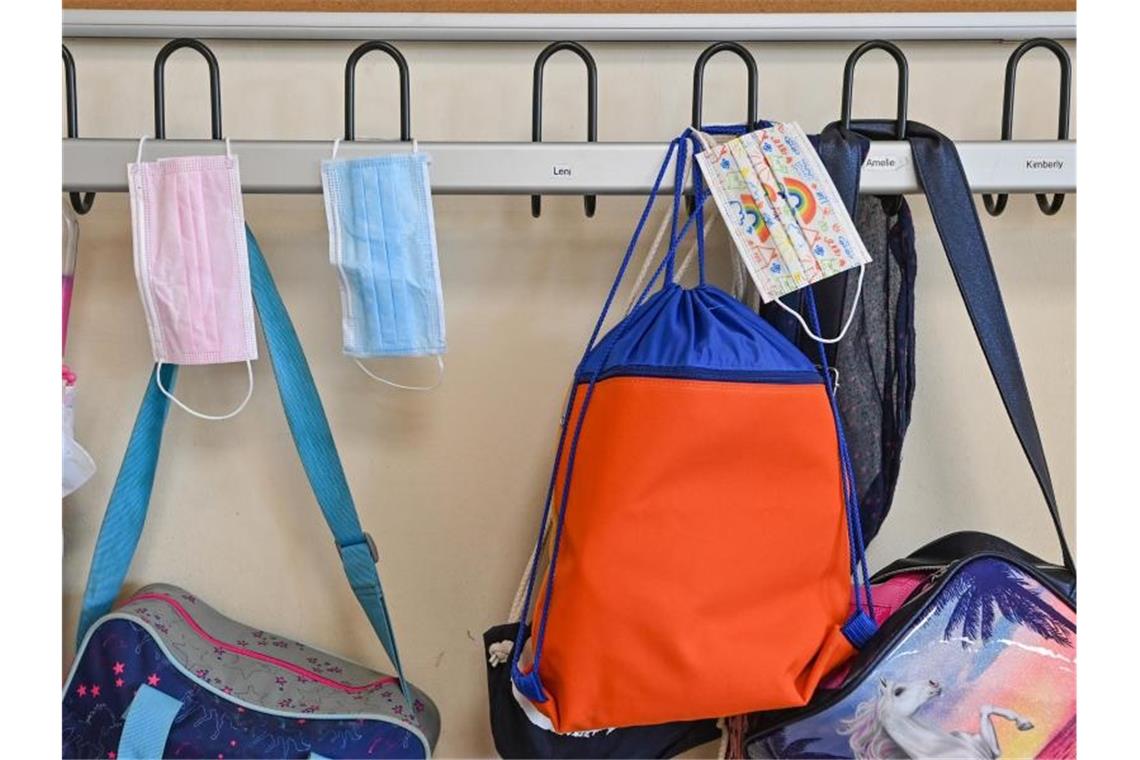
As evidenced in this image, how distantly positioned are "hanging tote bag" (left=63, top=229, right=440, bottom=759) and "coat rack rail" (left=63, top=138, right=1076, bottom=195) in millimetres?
99

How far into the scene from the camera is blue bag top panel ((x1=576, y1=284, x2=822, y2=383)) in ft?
2.04

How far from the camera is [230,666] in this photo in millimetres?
741

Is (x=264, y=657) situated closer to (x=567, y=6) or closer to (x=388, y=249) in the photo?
(x=388, y=249)

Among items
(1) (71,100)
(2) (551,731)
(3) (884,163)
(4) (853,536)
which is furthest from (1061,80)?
(1) (71,100)

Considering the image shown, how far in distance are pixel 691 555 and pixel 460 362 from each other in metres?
0.30

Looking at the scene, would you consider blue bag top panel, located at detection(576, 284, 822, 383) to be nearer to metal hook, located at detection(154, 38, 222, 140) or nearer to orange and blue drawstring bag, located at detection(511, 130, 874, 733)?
orange and blue drawstring bag, located at detection(511, 130, 874, 733)

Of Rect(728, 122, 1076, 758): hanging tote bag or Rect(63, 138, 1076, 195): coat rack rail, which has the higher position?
Rect(63, 138, 1076, 195): coat rack rail

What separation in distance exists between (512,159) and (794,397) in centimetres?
26

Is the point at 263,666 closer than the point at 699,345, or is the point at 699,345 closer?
the point at 699,345

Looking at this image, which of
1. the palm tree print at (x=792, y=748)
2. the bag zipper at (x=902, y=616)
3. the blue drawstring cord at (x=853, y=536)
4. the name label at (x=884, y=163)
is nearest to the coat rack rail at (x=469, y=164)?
the name label at (x=884, y=163)

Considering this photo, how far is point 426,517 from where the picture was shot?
33.0 inches

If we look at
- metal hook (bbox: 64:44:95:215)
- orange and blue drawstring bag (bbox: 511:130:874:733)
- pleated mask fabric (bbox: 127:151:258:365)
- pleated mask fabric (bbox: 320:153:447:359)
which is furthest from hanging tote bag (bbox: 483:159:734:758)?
metal hook (bbox: 64:44:95:215)

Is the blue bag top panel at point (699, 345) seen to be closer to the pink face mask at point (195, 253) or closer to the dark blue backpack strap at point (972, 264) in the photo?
the dark blue backpack strap at point (972, 264)

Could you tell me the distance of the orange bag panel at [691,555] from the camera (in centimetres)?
61
